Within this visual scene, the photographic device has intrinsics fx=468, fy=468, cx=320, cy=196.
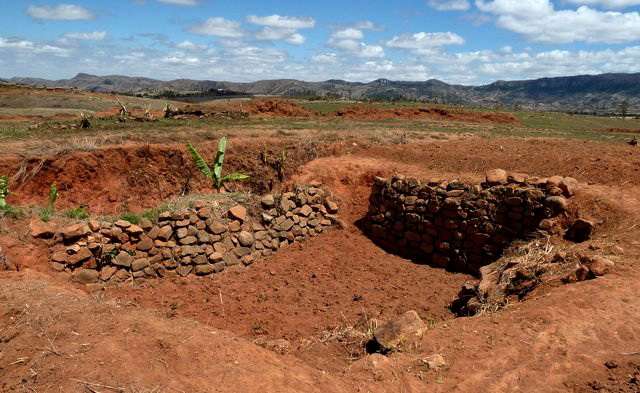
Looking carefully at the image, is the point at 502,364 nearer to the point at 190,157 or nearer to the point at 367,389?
the point at 367,389

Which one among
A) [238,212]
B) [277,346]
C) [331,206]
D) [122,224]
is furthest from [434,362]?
[331,206]

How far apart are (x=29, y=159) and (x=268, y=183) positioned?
6942mm

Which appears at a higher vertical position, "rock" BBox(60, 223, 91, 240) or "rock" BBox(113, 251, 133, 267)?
"rock" BBox(60, 223, 91, 240)

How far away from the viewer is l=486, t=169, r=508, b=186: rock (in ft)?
34.1

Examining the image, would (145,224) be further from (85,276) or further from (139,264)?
(85,276)

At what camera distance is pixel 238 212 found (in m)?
10.9

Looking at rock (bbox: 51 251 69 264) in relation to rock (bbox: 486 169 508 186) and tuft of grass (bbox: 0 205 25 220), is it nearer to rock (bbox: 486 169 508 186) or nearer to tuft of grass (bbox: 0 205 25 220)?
tuft of grass (bbox: 0 205 25 220)

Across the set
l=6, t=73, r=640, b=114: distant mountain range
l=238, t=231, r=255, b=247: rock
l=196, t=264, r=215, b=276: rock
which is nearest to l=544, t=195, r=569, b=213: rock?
l=238, t=231, r=255, b=247: rock

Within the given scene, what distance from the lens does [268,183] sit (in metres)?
15.1

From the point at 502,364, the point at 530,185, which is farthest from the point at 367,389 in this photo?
the point at 530,185

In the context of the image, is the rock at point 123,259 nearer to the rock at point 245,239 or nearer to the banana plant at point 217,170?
the rock at point 245,239

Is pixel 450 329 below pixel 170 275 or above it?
above

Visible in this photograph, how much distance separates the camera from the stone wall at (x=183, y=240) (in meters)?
9.12

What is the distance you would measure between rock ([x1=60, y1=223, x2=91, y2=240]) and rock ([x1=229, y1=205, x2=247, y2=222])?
9.95ft
